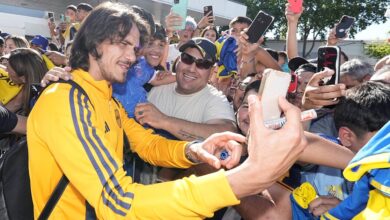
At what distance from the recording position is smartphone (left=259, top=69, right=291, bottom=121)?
3.86 ft

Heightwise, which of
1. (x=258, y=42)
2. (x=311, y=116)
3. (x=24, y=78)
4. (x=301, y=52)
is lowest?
(x=301, y=52)

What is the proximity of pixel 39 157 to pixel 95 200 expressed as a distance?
0.49m

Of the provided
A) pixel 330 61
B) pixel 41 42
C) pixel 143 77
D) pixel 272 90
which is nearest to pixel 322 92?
pixel 330 61

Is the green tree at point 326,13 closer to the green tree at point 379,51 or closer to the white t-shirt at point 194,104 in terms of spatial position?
the green tree at point 379,51

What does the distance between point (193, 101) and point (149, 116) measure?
2.16 ft

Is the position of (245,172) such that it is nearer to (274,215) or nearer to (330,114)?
(274,215)

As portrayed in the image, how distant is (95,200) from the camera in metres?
1.45

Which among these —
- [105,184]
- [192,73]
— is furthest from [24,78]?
[105,184]

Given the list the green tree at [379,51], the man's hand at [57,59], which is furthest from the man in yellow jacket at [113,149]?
the green tree at [379,51]

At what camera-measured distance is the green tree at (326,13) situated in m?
32.1

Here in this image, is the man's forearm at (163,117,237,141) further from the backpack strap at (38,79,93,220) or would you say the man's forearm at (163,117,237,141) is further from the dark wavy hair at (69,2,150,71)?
the backpack strap at (38,79,93,220)

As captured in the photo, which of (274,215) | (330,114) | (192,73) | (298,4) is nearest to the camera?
(274,215)

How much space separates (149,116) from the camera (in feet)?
9.02

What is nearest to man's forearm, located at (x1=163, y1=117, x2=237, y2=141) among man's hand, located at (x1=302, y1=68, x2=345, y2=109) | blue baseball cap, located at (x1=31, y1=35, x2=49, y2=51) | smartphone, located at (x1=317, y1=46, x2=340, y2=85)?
man's hand, located at (x1=302, y1=68, x2=345, y2=109)
